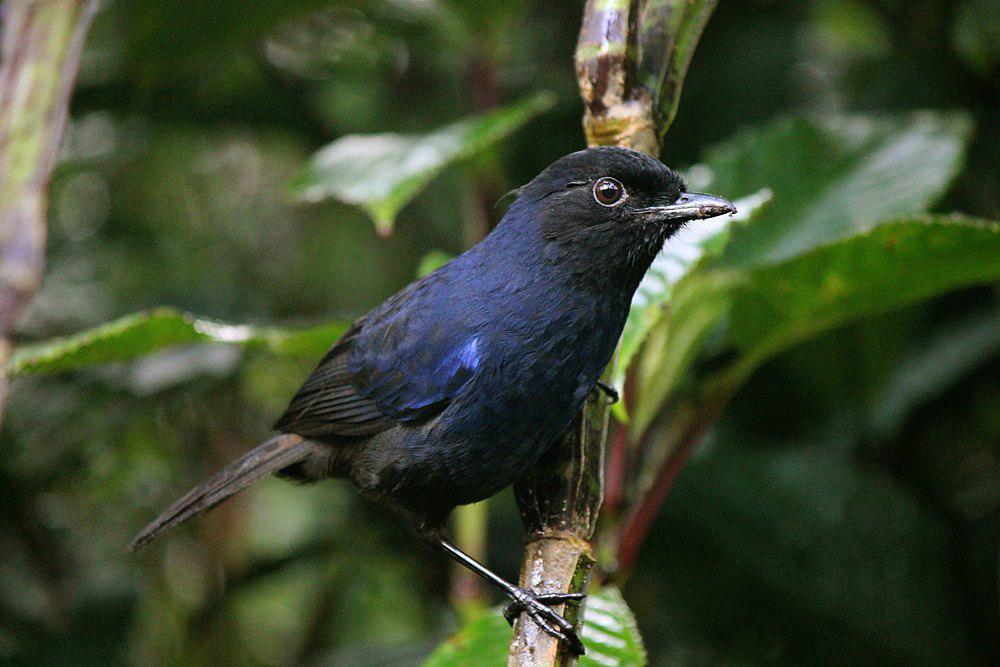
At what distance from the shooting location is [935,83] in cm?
371

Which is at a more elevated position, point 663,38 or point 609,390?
point 663,38

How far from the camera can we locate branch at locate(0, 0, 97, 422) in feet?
6.98

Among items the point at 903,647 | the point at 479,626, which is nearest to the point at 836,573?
the point at 903,647

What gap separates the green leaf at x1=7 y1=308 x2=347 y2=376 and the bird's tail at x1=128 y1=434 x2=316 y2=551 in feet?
0.84

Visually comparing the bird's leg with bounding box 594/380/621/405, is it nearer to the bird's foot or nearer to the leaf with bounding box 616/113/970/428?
the leaf with bounding box 616/113/970/428

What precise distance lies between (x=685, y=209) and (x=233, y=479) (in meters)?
1.22

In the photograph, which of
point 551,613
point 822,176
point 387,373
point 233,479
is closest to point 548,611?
point 551,613

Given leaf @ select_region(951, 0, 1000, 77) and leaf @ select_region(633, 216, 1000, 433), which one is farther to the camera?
leaf @ select_region(951, 0, 1000, 77)

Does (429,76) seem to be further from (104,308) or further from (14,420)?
(14,420)

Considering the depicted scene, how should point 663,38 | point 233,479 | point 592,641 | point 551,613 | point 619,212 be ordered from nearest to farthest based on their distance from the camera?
point 551,613 < point 663,38 < point 592,641 < point 619,212 < point 233,479

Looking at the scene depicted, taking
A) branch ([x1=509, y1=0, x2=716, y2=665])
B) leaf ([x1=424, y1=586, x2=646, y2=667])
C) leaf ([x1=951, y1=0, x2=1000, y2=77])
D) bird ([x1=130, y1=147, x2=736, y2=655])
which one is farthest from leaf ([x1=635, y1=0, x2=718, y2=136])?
leaf ([x1=951, y1=0, x2=1000, y2=77])

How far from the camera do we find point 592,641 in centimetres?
205

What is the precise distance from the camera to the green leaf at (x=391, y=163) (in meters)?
2.64

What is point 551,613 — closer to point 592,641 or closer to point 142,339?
point 592,641
